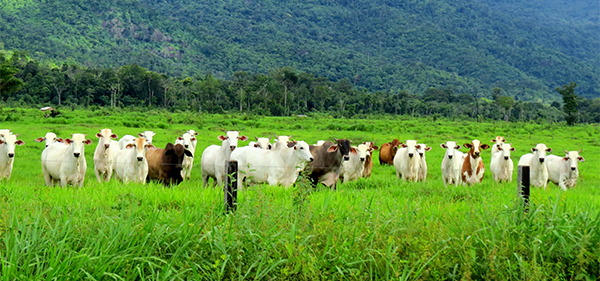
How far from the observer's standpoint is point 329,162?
1098 cm

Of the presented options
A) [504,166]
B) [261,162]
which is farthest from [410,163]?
[261,162]

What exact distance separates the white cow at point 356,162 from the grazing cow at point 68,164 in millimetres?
6107

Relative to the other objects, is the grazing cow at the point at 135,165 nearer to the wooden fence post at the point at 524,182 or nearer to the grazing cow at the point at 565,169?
the wooden fence post at the point at 524,182

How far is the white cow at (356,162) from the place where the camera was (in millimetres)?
12844

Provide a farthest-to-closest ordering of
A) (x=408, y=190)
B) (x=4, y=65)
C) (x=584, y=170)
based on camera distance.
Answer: (x=4, y=65) < (x=584, y=170) < (x=408, y=190)

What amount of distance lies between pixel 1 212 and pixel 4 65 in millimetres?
45412

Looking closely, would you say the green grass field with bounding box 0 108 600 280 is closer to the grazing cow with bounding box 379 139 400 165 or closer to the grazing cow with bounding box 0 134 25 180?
the grazing cow with bounding box 0 134 25 180

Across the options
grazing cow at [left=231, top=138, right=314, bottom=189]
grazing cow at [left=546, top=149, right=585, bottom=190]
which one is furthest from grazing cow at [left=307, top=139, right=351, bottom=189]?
grazing cow at [left=546, top=149, right=585, bottom=190]

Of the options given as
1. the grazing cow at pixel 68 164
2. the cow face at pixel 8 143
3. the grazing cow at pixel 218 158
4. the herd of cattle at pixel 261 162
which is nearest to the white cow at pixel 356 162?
the herd of cattle at pixel 261 162

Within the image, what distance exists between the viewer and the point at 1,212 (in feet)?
17.2

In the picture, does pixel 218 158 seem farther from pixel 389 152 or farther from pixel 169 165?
pixel 389 152

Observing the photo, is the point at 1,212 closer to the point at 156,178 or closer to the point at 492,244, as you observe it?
the point at 492,244

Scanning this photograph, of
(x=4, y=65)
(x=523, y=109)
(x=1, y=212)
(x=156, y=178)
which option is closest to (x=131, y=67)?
(x=4, y=65)

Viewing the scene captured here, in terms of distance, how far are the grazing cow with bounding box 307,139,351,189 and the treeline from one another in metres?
56.7
